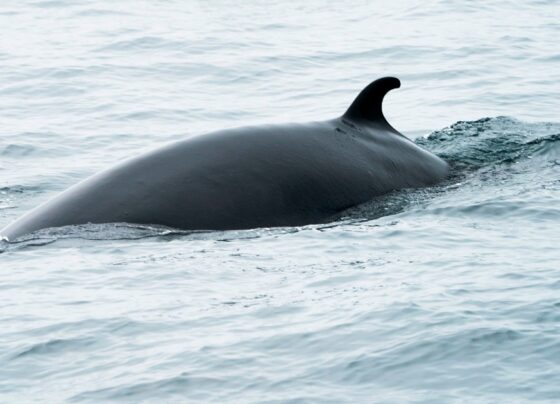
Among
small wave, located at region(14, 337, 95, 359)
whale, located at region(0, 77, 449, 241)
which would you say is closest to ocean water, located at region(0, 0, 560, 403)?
small wave, located at region(14, 337, 95, 359)

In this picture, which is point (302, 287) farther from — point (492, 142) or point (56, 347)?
point (492, 142)

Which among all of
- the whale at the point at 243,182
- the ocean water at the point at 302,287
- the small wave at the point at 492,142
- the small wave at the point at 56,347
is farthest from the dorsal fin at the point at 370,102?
the small wave at the point at 56,347

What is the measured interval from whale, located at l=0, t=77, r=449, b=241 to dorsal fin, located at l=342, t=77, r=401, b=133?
13mm

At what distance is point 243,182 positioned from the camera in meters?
11.4

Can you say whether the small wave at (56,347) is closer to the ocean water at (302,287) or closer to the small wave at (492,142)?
the ocean water at (302,287)

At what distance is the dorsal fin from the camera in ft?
41.5

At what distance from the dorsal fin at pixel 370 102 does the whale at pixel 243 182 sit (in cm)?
1

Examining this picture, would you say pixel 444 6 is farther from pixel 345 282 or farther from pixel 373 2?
pixel 345 282

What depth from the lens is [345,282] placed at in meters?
10.2

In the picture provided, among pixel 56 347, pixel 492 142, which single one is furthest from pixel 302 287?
pixel 492 142

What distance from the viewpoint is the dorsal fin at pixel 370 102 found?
41.5 feet

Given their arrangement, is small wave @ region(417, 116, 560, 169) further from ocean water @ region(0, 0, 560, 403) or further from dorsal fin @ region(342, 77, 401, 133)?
dorsal fin @ region(342, 77, 401, 133)

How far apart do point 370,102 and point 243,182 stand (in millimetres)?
1984

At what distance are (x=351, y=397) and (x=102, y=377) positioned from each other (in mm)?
1638
